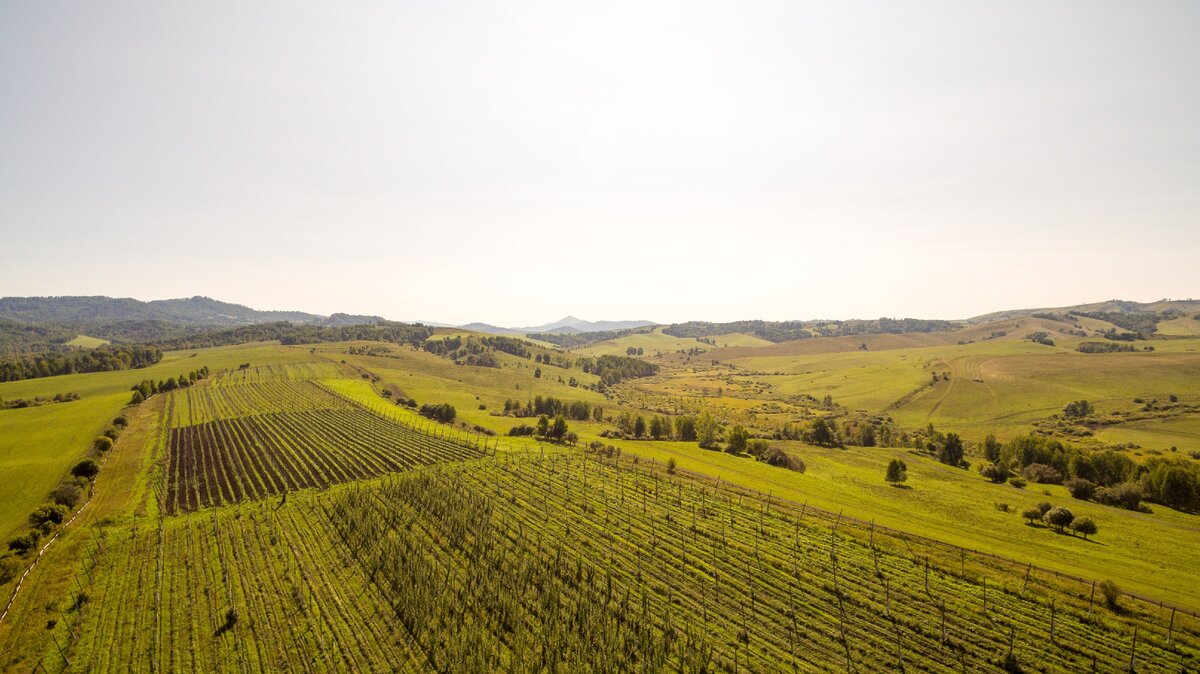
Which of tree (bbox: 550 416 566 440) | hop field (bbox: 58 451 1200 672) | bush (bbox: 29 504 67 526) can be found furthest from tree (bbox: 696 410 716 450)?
bush (bbox: 29 504 67 526)

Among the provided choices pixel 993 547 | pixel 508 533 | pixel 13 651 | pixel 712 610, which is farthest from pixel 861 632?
pixel 13 651

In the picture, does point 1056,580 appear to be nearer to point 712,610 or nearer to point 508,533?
point 712,610

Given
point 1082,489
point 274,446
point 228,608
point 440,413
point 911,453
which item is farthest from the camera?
point 440,413

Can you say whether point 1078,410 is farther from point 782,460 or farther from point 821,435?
point 782,460

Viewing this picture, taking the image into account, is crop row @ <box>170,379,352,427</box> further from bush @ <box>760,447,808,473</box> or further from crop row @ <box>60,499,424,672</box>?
bush @ <box>760,447,808,473</box>

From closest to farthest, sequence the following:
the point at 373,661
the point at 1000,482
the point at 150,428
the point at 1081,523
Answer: the point at 373,661, the point at 1081,523, the point at 1000,482, the point at 150,428

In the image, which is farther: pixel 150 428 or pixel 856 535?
pixel 150 428

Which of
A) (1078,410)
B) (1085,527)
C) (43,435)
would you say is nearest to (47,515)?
(43,435)

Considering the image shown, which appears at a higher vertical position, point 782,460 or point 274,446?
point 274,446
